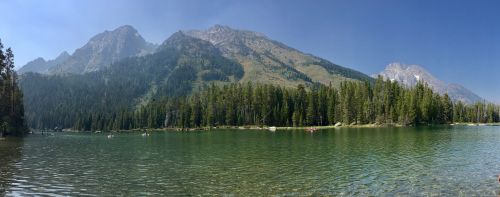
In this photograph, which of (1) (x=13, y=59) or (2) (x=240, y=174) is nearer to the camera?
(2) (x=240, y=174)

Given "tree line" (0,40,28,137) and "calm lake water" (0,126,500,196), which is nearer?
"calm lake water" (0,126,500,196)

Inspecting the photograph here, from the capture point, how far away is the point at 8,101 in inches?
6166

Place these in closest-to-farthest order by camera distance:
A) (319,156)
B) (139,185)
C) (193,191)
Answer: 1. (193,191)
2. (139,185)
3. (319,156)

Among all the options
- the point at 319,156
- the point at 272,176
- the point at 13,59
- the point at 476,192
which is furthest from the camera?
the point at 13,59

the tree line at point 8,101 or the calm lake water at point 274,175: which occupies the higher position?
the tree line at point 8,101

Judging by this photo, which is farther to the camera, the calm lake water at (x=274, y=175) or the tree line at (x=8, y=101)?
the tree line at (x=8, y=101)

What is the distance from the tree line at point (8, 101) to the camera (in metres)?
147

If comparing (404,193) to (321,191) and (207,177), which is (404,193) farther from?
(207,177)

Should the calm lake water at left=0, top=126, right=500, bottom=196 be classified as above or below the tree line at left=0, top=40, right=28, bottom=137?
below

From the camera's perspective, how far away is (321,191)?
36.8 metres

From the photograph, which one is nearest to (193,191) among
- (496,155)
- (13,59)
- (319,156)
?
(319,156)

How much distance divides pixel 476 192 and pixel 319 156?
3264 centimetres

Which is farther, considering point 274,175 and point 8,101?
point 8,101

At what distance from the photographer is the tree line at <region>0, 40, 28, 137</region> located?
14738 centimetres
